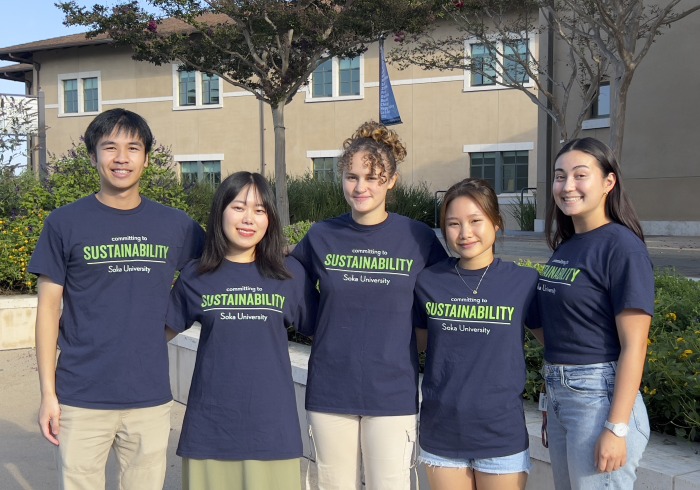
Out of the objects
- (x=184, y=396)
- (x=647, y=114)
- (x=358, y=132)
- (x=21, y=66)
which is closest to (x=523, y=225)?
(x=647, y=114)

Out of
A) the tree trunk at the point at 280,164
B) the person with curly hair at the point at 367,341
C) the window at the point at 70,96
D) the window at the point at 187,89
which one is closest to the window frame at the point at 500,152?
the window at the point at 187,89

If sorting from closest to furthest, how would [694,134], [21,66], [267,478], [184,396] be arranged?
[267,478] < [184,396] < [694,134] < [21,66]

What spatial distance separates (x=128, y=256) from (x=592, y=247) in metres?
1.70

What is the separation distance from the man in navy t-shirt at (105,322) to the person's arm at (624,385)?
5.42ft

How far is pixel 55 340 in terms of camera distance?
3020 mm

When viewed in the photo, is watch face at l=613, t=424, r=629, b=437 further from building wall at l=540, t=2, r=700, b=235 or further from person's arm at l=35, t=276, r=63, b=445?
building wall at l=540, t=2, r=700, b=235

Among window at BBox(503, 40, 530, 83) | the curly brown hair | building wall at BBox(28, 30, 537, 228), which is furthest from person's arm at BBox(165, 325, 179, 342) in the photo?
building wall at BBox(28, 30, 537, 228)

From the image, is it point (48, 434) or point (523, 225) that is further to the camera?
point (523, 225)

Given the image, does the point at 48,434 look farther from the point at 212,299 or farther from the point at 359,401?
the point at 359,401

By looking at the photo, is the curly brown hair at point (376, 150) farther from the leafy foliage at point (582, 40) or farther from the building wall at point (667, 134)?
the building wall at point (667, 134)

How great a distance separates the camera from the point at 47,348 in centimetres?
299

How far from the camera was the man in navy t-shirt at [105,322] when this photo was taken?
300 centimetres

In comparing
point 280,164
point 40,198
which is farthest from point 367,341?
point 280,164

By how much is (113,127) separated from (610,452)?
7.12 ft
